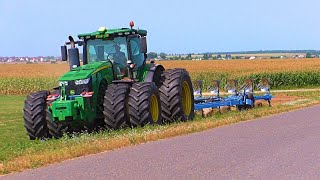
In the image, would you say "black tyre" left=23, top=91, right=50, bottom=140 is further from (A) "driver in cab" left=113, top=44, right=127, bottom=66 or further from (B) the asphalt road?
(B) the asphalt road

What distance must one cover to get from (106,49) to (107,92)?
2083 mm

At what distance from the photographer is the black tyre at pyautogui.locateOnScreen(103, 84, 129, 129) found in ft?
48.3

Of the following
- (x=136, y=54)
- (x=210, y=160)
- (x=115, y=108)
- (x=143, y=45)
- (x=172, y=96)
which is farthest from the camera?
(x=172, y=96)

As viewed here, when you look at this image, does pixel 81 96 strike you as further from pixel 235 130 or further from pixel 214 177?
pixel 214 177

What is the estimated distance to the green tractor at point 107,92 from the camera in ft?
48.5

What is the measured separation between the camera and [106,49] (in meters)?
16.7

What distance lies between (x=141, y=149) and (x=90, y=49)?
19.9 ft

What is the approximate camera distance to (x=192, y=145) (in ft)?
38.9

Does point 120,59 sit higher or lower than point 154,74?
higher

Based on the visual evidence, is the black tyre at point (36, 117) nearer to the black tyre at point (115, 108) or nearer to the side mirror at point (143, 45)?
the black tyre at point (115, 108)

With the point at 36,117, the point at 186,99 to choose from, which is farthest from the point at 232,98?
the point at 36,117

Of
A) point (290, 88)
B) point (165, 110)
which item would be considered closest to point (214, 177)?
point (165, 110)

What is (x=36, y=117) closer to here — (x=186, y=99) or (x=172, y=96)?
(x=172, y=96)

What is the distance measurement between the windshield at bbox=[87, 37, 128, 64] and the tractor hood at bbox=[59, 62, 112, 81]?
0.66 m
